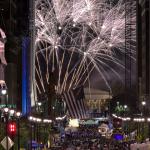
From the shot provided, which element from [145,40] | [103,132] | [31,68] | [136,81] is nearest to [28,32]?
[31,68]

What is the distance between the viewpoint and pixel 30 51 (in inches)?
4988

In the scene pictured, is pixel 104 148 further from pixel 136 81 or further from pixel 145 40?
pixel 136 81

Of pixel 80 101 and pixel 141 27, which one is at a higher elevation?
pixel 141 27

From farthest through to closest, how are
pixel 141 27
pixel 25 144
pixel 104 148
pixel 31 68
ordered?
pixel 141 27 < pixel 31 68 < pixel 104 148 < pixel 25 144

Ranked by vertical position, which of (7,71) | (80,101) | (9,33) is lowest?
(80,101)

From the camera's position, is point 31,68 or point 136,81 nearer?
point 31,68

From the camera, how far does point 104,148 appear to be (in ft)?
202

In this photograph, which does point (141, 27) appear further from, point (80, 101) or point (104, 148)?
point (104, 148)

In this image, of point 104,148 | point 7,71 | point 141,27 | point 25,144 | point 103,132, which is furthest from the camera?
point 141,27

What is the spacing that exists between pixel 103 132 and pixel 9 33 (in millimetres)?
23552

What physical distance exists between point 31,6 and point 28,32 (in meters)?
5.19

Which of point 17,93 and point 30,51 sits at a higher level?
point 30,51

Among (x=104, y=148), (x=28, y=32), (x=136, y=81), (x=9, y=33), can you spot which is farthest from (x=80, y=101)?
(x=104, y=148)

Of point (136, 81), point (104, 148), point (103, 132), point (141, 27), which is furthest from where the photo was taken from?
point (136, 81)
